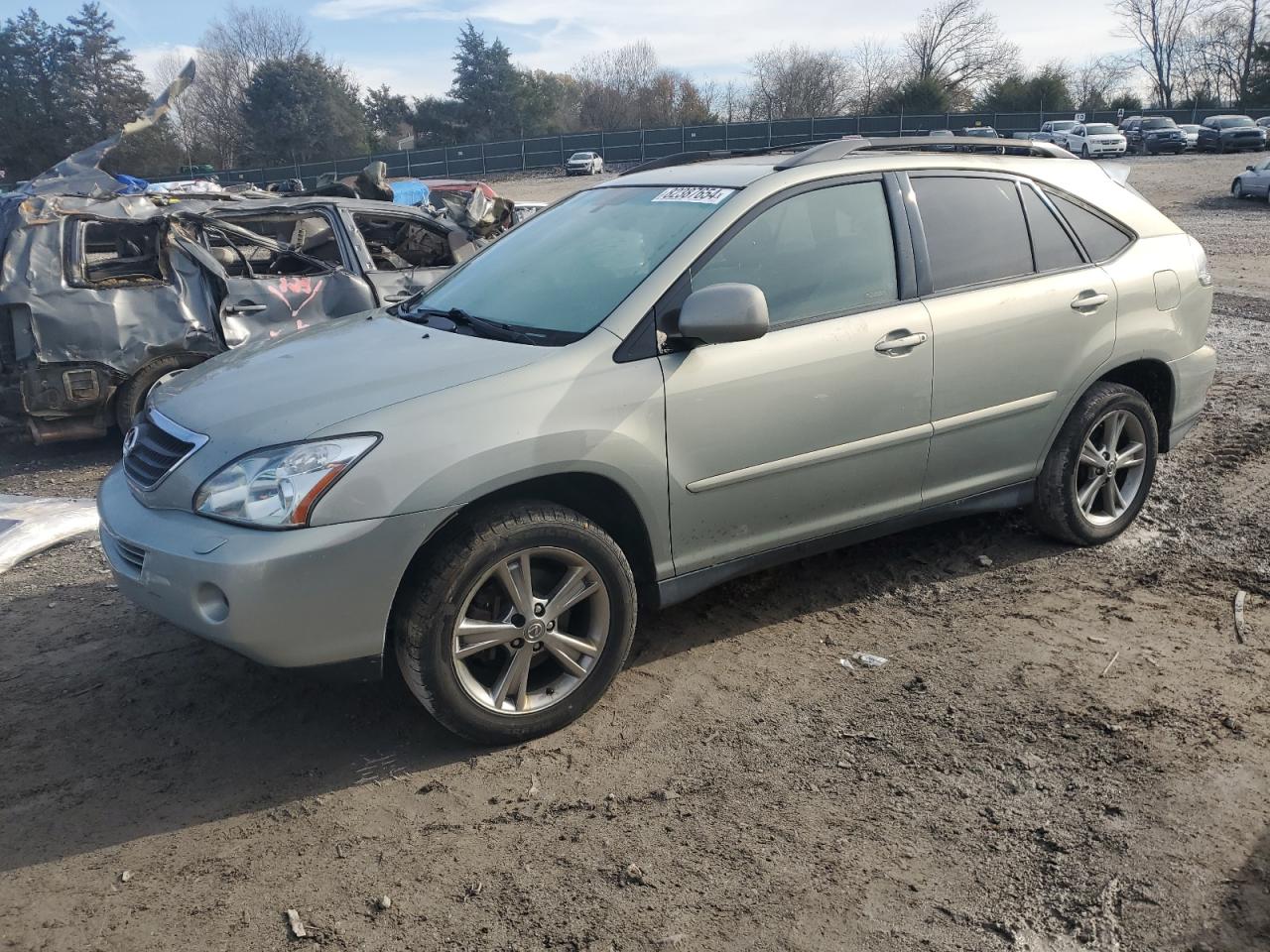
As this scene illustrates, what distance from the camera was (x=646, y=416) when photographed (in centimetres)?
342

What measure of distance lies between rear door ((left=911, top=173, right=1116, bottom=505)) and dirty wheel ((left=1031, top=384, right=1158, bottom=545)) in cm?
15

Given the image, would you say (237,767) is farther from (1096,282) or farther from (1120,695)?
(1096,282)

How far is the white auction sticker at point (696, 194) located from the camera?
388cm

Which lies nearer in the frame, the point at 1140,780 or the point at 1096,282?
the point at 1140,780

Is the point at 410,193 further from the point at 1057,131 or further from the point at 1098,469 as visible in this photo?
the point at 1057,131

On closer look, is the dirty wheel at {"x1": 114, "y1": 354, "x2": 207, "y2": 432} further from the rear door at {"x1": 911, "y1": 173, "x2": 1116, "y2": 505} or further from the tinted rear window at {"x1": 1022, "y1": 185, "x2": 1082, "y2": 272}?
the tinted rear window at {"x1": 1022, "y1": 185, "x2": 1082, "y2": 272}

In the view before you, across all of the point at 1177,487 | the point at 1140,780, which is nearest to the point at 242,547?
the point at 1140,780

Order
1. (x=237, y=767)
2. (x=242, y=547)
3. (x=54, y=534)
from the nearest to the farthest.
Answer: (x=242, y=547)
(x=237, y=767)
(x=54, y=534)

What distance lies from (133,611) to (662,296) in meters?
2.75

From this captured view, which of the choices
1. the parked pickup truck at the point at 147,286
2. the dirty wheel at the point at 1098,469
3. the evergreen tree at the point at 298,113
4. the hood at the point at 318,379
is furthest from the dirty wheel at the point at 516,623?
the evergreen tree at the point at 298,113

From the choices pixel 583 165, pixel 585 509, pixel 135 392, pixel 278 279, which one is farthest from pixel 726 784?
pixel 583 165

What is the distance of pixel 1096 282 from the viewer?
14.9 feet

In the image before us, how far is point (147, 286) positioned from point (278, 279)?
84cm

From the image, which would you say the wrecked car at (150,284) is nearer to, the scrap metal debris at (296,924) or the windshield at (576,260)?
the windshield at (576,260)
